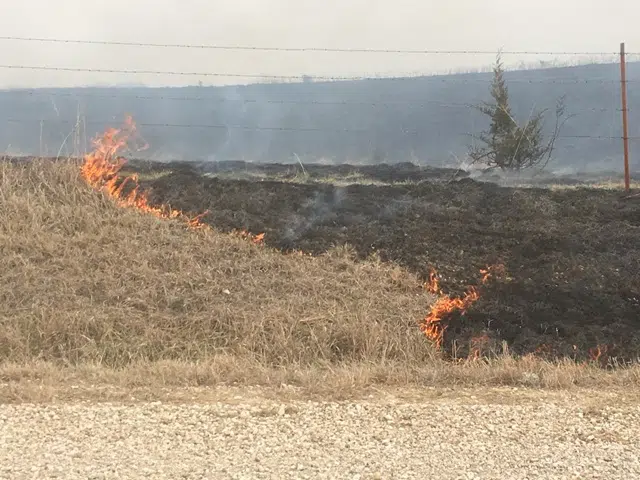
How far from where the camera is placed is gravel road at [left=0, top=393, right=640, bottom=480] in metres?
3.57

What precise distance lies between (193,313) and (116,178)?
403 centimetres

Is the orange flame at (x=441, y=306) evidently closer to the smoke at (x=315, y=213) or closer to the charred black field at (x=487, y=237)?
the charred black field at (x=487, y=237)

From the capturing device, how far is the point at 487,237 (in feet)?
29.5

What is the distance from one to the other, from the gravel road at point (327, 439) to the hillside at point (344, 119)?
17.2 metres

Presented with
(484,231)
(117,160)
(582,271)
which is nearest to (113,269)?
(117,160)

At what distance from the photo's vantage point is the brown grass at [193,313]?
5355 mm

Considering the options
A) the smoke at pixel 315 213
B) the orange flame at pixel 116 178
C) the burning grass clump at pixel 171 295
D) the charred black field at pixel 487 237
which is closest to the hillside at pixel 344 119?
the orange flame at pixel 116 178

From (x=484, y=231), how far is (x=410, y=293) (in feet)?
6.62

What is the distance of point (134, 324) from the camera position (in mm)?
7031

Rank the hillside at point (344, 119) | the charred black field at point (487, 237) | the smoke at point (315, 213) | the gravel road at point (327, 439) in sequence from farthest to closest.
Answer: the hillside at point (344, 119) → the smoke at point (315, 213) → the charred black field at point (487, 237) → the gravel road at point (327, 439)

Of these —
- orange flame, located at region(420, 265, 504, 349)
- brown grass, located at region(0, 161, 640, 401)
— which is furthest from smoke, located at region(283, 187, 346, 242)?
orange flame, located at region(420, 265, 504, 349)

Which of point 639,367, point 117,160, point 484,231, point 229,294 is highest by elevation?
point 117,160

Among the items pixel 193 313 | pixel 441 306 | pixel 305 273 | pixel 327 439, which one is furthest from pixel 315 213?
pixel 327 439

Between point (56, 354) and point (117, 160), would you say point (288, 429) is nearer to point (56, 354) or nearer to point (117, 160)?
point (56, 354)
